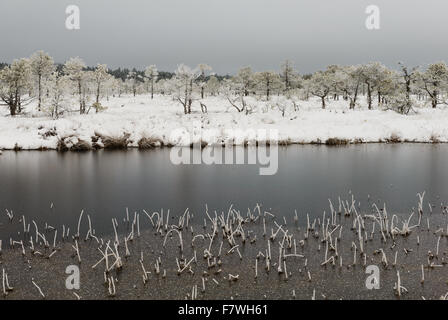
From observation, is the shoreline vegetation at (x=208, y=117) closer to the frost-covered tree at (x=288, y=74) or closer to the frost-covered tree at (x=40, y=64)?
the frost-covered tree at (x=40, y=64)

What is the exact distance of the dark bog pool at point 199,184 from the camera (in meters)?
21.3

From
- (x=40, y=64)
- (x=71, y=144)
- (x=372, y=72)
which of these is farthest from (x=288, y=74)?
(x=71, y=144)

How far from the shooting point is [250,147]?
55375mm

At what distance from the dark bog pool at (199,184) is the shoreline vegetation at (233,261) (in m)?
2.68

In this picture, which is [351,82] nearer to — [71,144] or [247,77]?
[247,77]

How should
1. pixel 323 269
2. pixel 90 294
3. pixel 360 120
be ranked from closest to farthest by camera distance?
pixel 90 294, pixel 323 269, pixel 360 120

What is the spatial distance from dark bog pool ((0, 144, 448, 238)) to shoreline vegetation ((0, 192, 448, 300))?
8.78 feet

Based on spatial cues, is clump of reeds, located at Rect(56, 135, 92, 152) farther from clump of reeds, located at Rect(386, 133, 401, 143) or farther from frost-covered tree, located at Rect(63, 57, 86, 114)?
clump of reeds, located at Rect(386, 133, 401, 143)

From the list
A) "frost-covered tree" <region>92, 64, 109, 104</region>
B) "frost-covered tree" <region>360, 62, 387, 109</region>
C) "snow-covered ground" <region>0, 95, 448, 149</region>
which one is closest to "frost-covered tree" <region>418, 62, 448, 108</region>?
"frost-covered tree" <region>360, 62, 387, 109</region>

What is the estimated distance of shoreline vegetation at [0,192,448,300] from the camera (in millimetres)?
11266

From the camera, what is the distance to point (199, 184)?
2869cm
